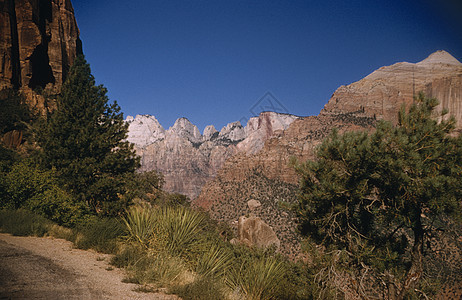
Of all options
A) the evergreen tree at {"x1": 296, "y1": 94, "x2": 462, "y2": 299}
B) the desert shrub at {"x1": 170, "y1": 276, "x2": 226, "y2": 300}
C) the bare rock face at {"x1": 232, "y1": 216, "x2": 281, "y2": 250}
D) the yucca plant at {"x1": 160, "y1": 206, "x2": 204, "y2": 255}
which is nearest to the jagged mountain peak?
the bare rock face at {"x1": 232, "y1": 216, "x2": 281, "y2": 250}

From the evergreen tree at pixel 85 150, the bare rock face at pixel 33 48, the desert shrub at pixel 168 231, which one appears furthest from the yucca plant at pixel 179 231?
the bare rock face at pixel 33 48

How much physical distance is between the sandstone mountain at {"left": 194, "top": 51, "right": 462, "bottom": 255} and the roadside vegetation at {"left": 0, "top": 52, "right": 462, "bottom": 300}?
25977 mm

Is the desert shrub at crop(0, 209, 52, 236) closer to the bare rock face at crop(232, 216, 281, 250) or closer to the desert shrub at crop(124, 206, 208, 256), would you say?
the desert shrub at crop(124, 206, 208, 256)

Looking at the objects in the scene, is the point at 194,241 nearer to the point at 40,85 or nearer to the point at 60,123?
the point at 60,123

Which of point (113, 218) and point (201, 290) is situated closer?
point (201, 290)

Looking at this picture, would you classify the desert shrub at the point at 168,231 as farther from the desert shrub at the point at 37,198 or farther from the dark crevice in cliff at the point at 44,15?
the dark crevice in cliff at the point at 44,15

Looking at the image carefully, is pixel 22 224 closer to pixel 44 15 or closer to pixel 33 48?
pixel 33 48

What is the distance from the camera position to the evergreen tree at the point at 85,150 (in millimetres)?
16281

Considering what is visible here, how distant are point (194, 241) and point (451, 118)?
1037cm

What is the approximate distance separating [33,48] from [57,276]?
2617 inches

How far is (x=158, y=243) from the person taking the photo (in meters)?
7.20

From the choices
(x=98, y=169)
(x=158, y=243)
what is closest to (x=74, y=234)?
(x=158, y=243)

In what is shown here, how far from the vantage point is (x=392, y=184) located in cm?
961

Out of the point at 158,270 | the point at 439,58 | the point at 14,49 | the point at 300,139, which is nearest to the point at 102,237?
the point at 158,270
